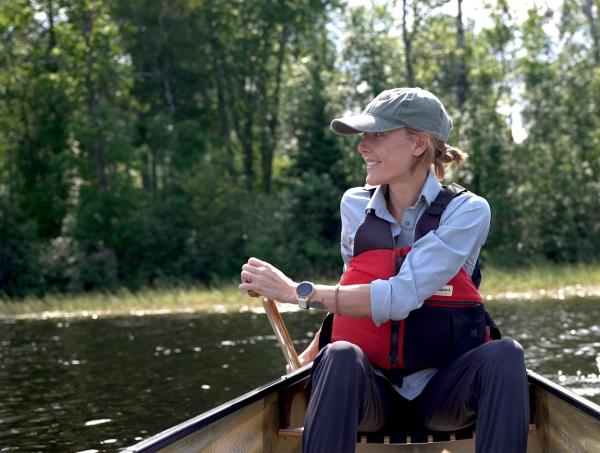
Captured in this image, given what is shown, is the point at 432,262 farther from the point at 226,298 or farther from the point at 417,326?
the point at 226,298

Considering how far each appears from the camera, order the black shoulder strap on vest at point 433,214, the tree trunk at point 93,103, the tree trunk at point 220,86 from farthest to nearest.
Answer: the tree trunk at point 220,86 < the tree trunk at point 93,103 < the black shoulder strap on vest at point 433,214

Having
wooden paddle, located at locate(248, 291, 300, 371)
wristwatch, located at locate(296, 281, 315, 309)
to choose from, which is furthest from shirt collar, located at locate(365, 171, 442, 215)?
wooden paddle, located at locate(248, 291, 300, 371)

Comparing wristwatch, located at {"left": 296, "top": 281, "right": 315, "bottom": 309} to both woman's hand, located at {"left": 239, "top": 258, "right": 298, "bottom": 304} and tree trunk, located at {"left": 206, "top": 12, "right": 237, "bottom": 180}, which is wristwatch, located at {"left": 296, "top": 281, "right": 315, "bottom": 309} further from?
tree trunk, located at {"left": 206, "top": 12, "right": 237, "bottom": 180}

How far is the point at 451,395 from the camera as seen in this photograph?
328cm

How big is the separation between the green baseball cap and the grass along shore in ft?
44.3

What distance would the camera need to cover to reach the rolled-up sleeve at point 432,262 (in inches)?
126

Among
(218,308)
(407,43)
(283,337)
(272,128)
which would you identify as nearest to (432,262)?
(283,337)

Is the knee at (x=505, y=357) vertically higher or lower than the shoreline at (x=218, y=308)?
higher

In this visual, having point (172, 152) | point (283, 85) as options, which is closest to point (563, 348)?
point (172, 152)

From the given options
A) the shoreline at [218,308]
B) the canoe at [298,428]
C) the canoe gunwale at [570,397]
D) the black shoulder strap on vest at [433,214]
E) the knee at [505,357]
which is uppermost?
the black shoulder strap on vest at [433,214]

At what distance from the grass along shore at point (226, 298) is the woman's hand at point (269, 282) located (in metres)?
13.6

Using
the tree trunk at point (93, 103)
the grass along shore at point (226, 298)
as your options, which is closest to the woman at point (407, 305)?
the grass along shore at point (226, 298)

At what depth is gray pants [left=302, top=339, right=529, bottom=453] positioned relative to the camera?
3.02m

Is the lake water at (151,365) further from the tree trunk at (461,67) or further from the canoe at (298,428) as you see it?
the tree trunk at (461,67)
